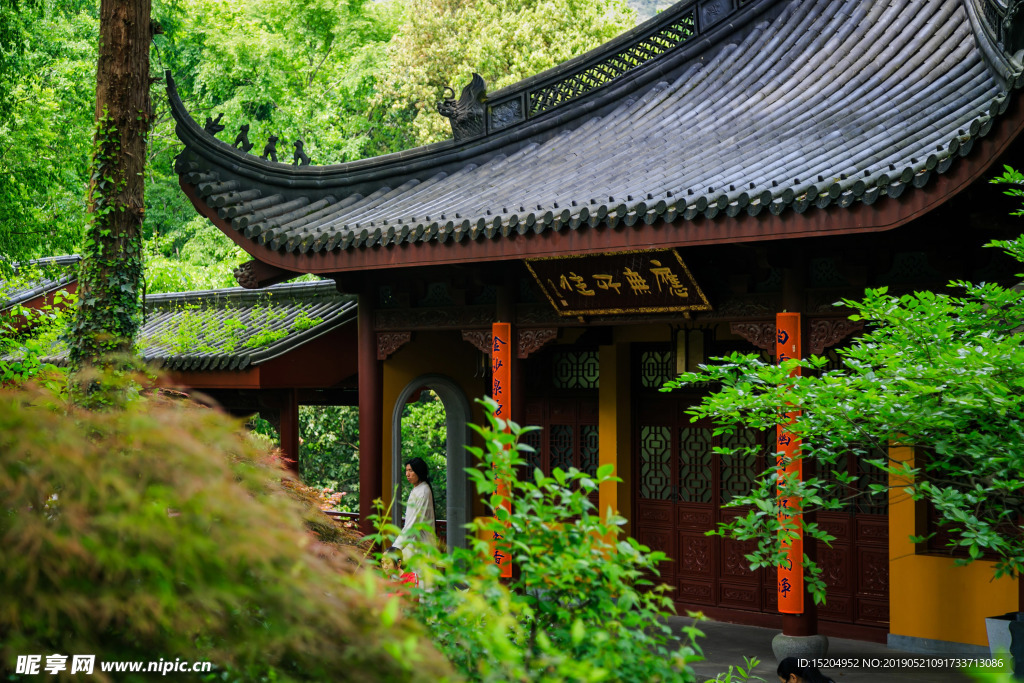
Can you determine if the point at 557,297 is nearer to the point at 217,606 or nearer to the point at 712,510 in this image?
the point at 712,510

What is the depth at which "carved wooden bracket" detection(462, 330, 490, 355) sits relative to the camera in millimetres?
7699

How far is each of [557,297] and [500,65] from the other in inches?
535

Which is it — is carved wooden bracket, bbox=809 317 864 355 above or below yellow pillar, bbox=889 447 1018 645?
above

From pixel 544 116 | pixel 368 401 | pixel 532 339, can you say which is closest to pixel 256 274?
pixel 368 401

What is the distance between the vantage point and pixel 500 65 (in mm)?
19875

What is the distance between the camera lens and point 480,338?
7762mm

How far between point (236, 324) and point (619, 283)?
4542 mm

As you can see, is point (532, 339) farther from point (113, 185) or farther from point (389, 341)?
point (113, 185)

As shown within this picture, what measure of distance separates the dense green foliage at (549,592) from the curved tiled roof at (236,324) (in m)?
6.32

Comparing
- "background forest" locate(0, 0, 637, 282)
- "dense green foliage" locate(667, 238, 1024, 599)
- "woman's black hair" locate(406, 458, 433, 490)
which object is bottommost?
"woman's black hair" locate(406, 458, 433, 490)

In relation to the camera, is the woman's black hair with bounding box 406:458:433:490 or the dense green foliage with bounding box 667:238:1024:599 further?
the woman's black hair with bounding box 406:458:433:490

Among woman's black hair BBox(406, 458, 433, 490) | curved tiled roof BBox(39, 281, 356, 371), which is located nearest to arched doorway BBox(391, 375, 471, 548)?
curved tiled roof BBox(39, 281, 356, 371)

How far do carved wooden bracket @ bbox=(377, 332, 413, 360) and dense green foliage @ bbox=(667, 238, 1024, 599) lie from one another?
4431mm

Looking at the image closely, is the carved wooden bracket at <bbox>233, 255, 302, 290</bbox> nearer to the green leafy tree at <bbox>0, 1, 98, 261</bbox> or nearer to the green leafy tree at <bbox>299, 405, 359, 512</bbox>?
the green leafy tree at <bbox>0, 1, 98, 261</bbox>
